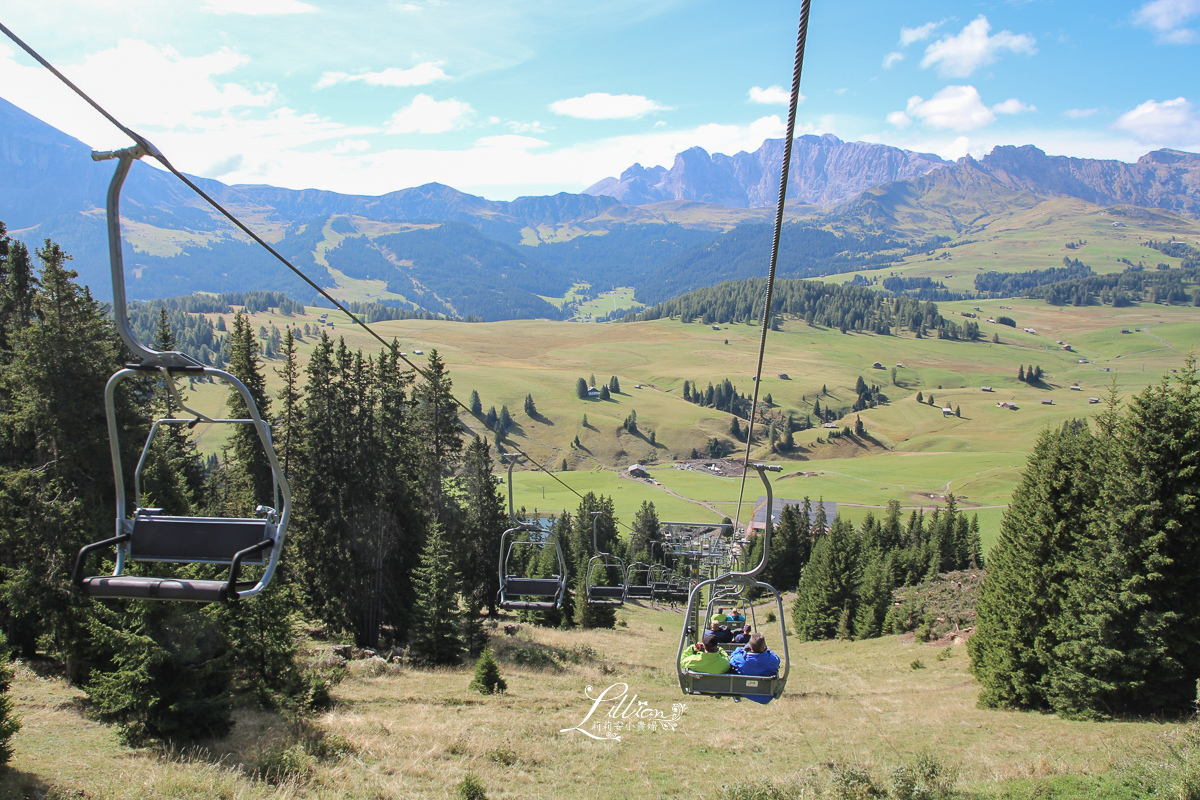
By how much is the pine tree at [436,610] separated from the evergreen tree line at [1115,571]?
25202 millimetres

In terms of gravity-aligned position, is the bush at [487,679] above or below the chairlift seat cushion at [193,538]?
below

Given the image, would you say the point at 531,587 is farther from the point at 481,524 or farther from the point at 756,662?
the point at 481,524

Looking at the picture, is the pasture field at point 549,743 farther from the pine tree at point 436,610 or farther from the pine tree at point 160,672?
the pine tree at point 436,610

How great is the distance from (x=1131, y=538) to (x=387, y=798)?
1026 inches

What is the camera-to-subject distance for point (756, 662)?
12.8 meters

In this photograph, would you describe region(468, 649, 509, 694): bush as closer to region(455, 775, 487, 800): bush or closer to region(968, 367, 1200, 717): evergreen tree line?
region(455, 775, 487, 800): bush

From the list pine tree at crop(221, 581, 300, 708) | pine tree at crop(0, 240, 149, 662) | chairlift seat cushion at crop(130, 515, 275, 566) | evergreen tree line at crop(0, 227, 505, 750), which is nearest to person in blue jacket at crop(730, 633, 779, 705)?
chairlift seat cushion at crop(130, 515, 275, 566)

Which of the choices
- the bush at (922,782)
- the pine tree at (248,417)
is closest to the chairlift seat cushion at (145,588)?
the bush at (922,782)

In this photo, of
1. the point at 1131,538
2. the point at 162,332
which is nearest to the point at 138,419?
the point at 162,332

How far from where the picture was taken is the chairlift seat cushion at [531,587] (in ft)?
70.2

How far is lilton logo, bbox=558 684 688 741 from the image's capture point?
1057 inches

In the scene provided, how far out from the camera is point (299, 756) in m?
18.9

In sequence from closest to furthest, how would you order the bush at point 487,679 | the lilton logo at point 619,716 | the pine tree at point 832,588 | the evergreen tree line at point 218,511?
the evergreen tree line at point 218,511, the lilton logo at point 619,716, the bush at point 487,679, the pine tree at point 832,588

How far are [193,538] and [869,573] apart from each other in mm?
59675
